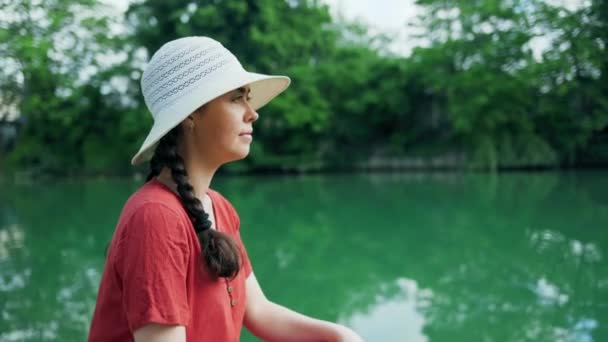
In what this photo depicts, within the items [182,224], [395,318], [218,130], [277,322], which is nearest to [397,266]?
[395,318]

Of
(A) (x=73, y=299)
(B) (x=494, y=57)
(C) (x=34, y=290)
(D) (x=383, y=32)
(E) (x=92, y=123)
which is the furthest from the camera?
(D) (x=383, y=32)

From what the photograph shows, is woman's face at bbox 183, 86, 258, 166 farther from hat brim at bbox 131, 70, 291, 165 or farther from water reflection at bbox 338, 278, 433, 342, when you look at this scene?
water reflection at bbox 338, 278, 433, 342

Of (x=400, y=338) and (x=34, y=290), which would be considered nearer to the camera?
(x=400, y=338)

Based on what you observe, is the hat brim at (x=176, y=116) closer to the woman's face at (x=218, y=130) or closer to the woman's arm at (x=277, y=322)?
the woman's face at (x=218, y=130)

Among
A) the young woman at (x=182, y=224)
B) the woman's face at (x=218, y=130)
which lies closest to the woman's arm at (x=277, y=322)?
the young woman at (x=182, y=224)

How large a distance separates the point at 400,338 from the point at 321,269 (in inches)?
64.9

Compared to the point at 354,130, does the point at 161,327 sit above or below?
above

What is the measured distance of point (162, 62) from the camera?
106 cm

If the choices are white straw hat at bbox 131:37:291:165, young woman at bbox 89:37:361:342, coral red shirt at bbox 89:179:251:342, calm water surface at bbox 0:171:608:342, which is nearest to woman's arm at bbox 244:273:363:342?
young woman at bbox 89:37:361:342

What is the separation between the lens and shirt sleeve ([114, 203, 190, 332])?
882 mm

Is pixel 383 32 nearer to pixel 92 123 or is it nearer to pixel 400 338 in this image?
pixel 92 123

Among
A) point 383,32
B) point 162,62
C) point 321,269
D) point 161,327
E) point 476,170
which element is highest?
point 383,32

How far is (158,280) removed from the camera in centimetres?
89

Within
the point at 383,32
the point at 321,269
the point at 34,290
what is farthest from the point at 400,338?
the point at 383,32
